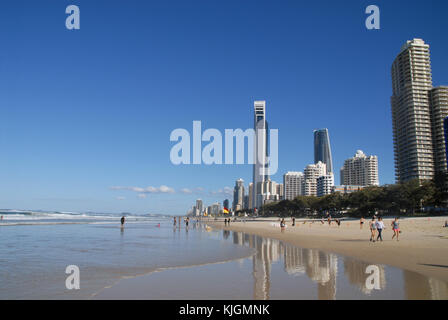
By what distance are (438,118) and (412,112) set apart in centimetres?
1215

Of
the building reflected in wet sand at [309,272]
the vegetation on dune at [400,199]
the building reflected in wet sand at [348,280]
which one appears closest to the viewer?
the building reflected in wet sand at [348,280]

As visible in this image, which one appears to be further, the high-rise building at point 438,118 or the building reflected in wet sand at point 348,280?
the high-rise building at point 438,118

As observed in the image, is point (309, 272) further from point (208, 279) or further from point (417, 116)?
point (417, 116)

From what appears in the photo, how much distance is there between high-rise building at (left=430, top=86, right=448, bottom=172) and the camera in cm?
14250

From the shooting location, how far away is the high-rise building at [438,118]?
142m

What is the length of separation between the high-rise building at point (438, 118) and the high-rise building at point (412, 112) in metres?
2.54

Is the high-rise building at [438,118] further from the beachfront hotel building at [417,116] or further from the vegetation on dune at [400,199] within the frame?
the vegetation on dune at [400,199]

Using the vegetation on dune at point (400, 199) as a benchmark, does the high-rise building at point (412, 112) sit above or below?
above
